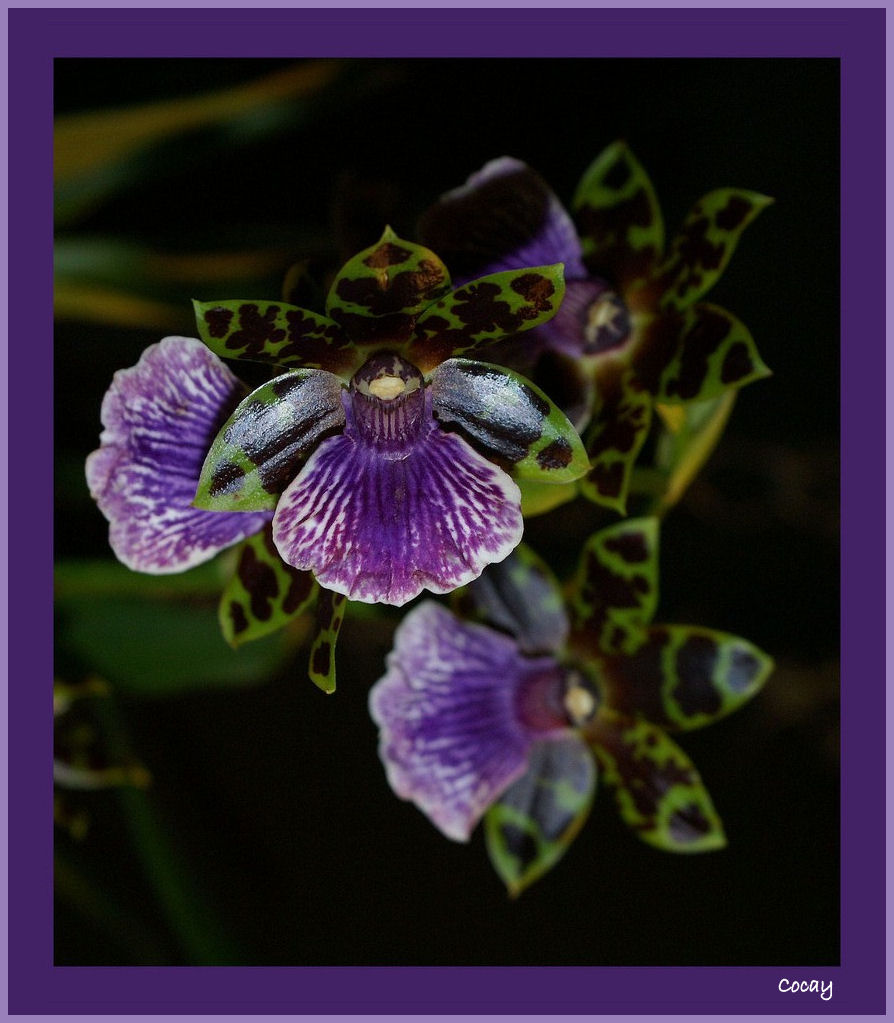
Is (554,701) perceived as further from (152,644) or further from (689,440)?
(152,644)

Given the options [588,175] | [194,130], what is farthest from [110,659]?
[588,175]

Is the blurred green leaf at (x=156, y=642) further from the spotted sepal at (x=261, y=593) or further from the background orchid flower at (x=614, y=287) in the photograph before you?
the background orchid flower at (x=614, y=287)

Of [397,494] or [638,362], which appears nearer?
[397,494]

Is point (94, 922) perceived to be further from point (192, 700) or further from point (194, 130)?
point (194, 130)

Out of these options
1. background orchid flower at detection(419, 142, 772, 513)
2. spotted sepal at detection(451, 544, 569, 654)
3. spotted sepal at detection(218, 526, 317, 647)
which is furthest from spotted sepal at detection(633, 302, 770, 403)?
spotted sepal at detection(218, 526, 317, 647)

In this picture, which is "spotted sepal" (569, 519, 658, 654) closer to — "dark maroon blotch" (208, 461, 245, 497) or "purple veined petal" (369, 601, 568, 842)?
"purple veined petal" (369, 601, 568, 842)

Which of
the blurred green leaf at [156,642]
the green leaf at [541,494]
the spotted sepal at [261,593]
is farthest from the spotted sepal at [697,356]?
the blurred green leaf at [156,642]
